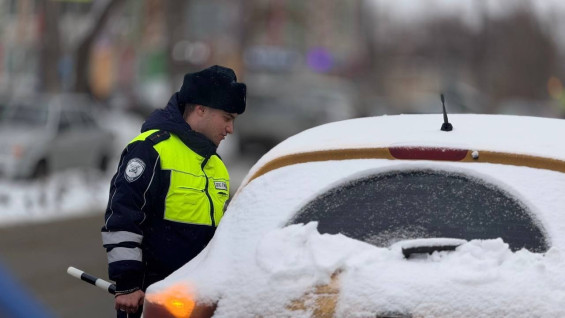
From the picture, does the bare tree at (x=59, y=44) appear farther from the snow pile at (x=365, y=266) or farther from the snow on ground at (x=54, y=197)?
the snow pile at (x=365, y=266)

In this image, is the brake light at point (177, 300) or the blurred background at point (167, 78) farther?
the blurred background at point (167, 78)

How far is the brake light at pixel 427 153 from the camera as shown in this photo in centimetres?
351

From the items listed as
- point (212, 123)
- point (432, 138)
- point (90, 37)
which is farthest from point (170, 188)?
point (90, 37)

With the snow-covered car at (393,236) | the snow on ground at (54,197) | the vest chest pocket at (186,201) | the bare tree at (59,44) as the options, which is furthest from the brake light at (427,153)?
the bare tree at (59,44)

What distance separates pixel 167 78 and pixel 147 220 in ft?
179

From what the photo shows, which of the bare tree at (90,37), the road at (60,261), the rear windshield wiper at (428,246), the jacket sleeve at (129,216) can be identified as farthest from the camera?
the bare tree at (90,37)

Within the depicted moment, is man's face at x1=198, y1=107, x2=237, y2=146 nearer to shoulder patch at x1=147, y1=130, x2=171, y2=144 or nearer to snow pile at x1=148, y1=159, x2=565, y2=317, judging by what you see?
shoulder patch at x1=147, y1=130, x2=171, y2=144

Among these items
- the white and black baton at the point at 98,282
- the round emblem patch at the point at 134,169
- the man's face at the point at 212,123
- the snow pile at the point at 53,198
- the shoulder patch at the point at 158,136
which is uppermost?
the snow pile at the point at 53,198

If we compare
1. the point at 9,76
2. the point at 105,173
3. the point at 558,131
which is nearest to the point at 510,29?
the point at 9,76

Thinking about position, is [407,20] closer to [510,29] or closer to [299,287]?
[510,29]

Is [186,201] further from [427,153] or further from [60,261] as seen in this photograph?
[60,261]

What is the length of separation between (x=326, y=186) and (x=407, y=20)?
125 m

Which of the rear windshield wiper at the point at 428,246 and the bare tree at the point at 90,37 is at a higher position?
the bare tree at the point at 90,37

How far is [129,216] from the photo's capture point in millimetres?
4152
